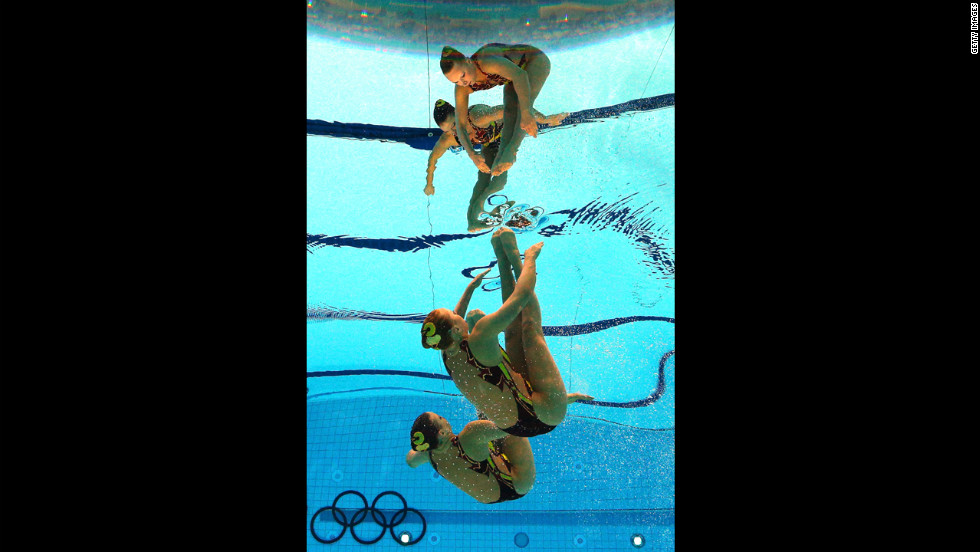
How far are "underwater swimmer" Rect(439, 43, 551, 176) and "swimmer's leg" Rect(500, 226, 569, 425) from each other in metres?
0.63

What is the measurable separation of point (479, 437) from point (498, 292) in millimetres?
1410

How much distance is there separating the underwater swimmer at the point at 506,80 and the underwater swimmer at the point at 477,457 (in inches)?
48.9

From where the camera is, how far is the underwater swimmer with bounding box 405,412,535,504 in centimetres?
296

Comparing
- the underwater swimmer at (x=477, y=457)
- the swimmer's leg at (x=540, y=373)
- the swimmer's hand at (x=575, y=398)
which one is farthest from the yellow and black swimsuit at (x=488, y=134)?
the underwater swimmer at (x=477, y=457)

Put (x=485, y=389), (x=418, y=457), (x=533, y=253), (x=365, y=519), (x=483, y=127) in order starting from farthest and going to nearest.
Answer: (x=365, y=519) < (x=418, y=457) < (x=483, y=127) < (x=533, y=253) < (x=485, y=389)

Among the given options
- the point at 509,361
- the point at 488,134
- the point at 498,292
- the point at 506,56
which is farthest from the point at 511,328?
the point at 498,292

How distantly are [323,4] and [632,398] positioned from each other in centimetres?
350

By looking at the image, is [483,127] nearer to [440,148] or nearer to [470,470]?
[440,148]

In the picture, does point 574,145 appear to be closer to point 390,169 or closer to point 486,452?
point 390,169

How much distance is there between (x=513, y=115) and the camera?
279 centimetres

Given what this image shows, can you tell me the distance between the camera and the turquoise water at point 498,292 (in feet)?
12.9

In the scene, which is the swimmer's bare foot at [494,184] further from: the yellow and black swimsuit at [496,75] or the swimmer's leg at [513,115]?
the yellow and black swimsuit at [496,75]

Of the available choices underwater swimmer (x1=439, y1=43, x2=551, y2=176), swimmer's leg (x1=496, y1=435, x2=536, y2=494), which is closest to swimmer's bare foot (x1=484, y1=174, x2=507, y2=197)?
underwater swimmer (x1=439, y1=43, x2=551, y2=176)


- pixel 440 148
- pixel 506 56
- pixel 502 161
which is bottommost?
pixel 502 161
